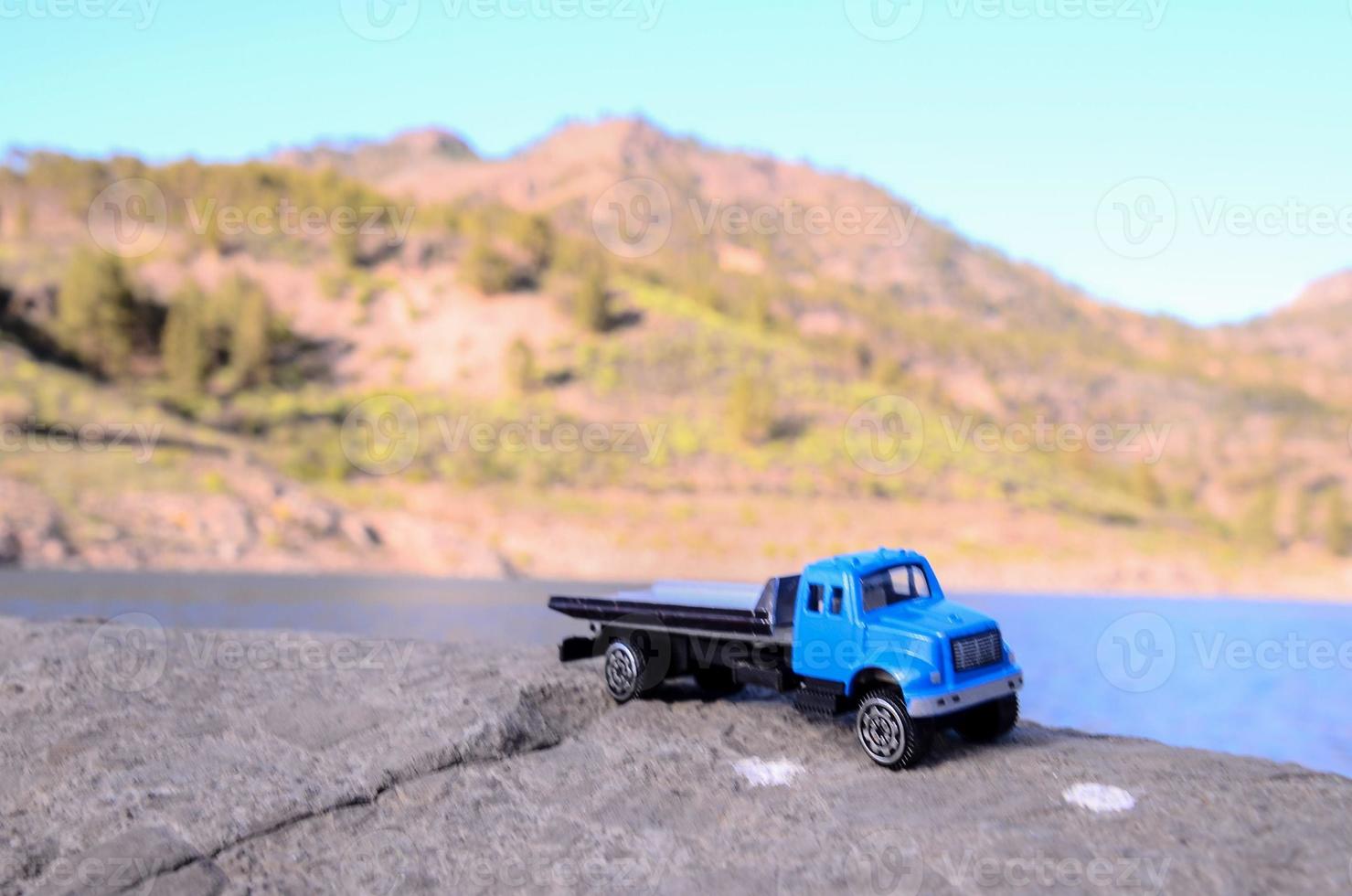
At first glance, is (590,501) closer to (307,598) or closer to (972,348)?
(307,598)

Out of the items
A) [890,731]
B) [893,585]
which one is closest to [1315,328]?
[893,585]

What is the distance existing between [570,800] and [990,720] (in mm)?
3710

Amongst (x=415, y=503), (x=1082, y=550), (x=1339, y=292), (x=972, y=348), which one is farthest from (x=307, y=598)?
(x=1339, y=292)

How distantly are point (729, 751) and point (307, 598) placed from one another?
61.6 ft

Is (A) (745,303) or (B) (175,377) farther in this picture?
(A) (745,303)

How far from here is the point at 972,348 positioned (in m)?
73.4

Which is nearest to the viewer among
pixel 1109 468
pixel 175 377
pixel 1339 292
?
pixel 175 377

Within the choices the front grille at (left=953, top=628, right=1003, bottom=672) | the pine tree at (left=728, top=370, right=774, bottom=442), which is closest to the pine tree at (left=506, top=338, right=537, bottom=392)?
the pine tree at (left=728, top=370, right=774, bottom=442)

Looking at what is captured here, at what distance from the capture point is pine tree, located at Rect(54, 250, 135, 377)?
151 feet

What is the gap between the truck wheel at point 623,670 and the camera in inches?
395

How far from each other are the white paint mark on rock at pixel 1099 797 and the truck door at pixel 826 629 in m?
1.86

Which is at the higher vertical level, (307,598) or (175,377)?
(175,377)

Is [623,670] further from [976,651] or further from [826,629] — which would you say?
[976,651]

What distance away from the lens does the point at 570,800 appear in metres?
7.86
